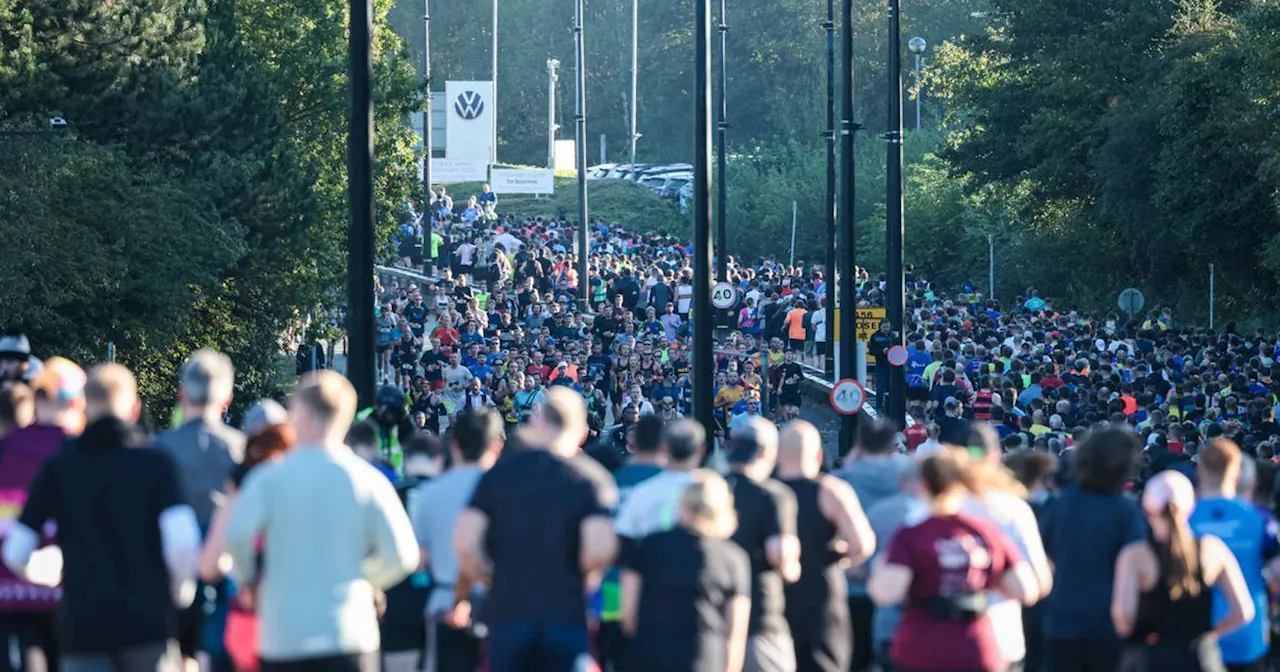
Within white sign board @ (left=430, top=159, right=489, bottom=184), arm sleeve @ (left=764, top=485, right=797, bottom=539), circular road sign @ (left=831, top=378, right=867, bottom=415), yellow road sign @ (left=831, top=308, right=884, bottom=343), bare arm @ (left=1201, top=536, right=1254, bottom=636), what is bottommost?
circular road sign @ (left=831, top=378, right=867, bottom=415)

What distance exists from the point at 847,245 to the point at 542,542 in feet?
80.5

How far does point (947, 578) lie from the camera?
846 centimetres

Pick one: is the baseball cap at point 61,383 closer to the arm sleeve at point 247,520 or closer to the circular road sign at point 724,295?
the arm sleeve at point 247,520

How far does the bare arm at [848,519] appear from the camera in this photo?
1005 cm

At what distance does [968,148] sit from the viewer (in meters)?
52.6

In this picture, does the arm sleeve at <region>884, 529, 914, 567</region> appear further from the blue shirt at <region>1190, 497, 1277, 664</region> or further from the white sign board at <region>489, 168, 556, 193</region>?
the white sign board at <region>489, 168, 556, 193</region>

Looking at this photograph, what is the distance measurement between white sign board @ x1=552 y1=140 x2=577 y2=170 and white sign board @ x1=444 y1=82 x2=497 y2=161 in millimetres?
26543

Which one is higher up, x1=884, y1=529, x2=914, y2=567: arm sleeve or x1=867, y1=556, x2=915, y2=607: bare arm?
x1=884, y1=529, x2=914, y2=567: arm sleeve

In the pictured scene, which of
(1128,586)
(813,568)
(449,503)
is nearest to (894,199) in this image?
(813,568)

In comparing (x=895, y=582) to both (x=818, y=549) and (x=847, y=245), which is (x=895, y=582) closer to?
(x=818, y=549)

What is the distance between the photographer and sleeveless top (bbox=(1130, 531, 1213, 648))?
9.20 m

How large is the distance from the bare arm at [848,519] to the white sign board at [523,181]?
6318cm

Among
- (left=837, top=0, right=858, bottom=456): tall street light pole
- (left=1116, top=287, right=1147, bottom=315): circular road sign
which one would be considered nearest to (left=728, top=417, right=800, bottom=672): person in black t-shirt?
(left=837, top=0, right=858, bottom=456): tall street light pole

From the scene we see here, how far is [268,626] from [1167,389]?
24505 millimetres
